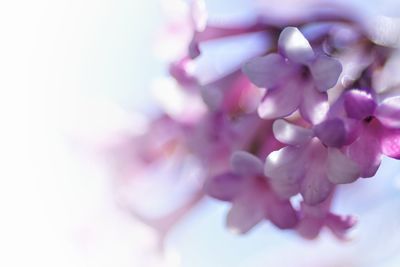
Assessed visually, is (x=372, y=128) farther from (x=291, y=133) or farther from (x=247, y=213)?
(x=247, y=213)

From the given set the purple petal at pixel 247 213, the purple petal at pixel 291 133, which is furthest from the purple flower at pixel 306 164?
the purple petal at pixel 247 213

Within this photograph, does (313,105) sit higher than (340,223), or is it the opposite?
(313,105)

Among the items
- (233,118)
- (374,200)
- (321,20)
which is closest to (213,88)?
(233,118)

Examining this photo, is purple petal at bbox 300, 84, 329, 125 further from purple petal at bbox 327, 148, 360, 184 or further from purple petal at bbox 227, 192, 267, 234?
purple petal at bbox 227, 192, 267, 234

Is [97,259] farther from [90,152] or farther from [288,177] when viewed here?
[288,177]

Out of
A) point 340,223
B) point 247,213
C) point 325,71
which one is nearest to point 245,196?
point 247,213

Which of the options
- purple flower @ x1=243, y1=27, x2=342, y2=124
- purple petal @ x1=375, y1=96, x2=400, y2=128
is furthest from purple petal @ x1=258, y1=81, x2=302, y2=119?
purple petal @ x1=375, y1=96, x2=400, y2=128
